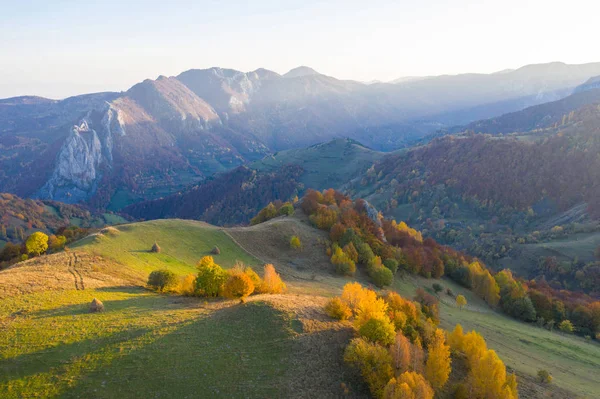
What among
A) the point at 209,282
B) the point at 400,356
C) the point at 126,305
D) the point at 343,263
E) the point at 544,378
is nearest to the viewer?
the point at 400,356

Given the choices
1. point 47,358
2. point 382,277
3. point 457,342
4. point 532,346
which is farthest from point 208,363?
point 532,346

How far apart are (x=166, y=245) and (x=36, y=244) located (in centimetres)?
2216

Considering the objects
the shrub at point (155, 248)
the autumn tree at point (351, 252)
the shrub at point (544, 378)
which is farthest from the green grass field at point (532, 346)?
the shrub at point (155, 248)

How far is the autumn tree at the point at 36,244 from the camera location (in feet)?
192

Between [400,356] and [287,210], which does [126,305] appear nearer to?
[400,356]

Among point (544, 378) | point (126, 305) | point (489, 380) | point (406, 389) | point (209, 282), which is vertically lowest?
point (544, 378)

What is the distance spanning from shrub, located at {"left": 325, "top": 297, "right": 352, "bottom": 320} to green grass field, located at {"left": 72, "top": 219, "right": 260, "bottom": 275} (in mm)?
25932

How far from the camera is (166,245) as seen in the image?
199 feet

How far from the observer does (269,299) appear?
37312 mm

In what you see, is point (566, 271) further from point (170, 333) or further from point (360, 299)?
point (170, 333)

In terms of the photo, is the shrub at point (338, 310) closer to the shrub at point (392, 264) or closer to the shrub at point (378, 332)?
the shrub at point (378, 332)

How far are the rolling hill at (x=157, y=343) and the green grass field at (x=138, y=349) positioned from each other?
0.26ft

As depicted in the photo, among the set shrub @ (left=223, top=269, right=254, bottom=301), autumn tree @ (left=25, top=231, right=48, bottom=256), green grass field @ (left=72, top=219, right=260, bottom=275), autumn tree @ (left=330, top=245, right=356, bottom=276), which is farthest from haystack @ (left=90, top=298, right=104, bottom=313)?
autumn tree @ (left=330, top=245, right=356, bottom=276)

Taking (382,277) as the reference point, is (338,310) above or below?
above
